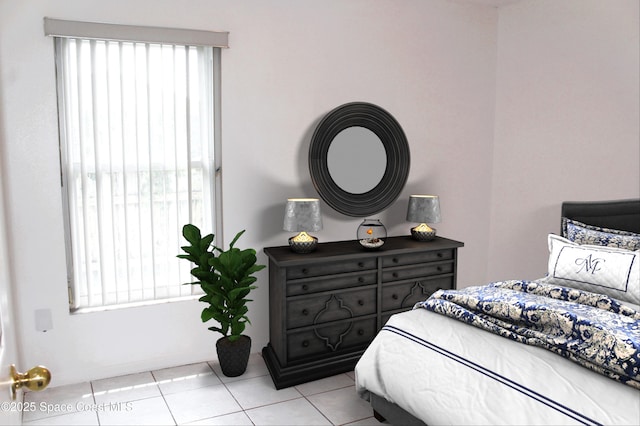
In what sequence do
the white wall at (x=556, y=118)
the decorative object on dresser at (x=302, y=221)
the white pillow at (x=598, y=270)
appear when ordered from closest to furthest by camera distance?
1. the white pillow at (x=598, y=270)
2. the decorative object on dresser at (x=302, y=221)
3. the white wall at (x=556, y=118)

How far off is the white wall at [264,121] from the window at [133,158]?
10 centimetres

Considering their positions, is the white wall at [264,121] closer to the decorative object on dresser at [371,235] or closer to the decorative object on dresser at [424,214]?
the decorative object on dresser at [424,214]

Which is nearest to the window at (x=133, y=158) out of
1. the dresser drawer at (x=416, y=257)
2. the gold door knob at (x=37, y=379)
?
the dresser drawer at (x=416, y=257)

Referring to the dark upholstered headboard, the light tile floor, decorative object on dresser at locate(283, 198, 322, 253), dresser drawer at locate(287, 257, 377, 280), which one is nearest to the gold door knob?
the light tile floor

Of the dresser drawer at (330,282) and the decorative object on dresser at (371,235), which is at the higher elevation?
the decorative object on dresser at (371,235)

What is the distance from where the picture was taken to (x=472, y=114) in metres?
4.28

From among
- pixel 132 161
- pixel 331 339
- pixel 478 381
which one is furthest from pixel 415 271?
pixel 132 161

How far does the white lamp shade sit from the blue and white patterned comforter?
3.00ft

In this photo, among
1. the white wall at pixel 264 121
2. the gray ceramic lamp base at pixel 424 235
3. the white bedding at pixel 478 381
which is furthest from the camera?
the gray ceramic lamp base at pixel 424 235

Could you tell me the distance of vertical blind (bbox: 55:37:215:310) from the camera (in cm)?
309

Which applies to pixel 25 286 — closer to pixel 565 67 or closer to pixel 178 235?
pixel 178 235

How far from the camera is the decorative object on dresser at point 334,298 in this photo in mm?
3225

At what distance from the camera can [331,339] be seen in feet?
11.1

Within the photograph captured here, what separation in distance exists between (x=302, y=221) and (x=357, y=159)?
0.73m
